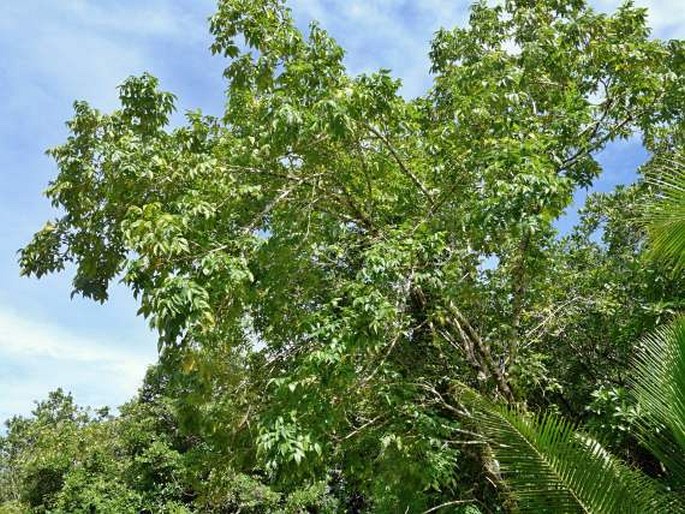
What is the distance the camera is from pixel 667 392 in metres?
2.96

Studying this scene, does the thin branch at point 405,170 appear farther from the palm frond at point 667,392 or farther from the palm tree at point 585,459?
the palm tree at point 585,459

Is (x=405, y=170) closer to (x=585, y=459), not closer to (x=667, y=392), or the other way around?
(x=667, y=392)

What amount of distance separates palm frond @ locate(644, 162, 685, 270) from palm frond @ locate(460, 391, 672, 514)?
0.95m

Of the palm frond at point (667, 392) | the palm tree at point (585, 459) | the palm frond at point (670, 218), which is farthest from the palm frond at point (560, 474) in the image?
the palm frond at point (670, 218)

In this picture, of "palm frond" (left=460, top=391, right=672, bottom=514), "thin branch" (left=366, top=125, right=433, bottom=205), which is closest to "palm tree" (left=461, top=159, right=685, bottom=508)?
"palm frond" (left=460, top=391, right=672, bottom=514)

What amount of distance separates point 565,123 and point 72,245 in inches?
178

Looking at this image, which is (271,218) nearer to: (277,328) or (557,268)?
(277,328)

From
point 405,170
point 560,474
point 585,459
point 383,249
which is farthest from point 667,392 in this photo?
point 405,170

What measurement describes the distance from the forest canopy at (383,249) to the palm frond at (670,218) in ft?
2.74

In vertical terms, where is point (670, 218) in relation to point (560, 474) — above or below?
above

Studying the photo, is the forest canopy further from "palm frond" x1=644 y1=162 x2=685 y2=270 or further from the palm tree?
"palm frond" x1=644 y1=162 x2=685 y2=270

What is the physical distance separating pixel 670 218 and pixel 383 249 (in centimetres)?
233

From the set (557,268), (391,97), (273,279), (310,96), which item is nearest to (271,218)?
(273,279)

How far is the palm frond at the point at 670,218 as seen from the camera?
2385 mm
